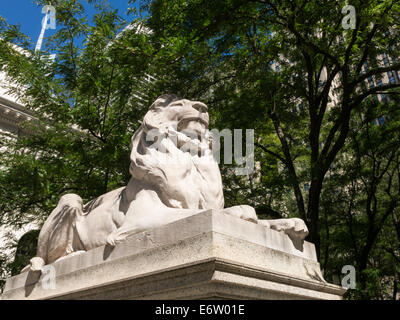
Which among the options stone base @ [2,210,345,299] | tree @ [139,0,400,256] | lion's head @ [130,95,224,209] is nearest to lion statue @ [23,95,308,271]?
lion's head @ [130,95,224,209]

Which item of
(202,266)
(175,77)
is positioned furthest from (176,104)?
(175,77)

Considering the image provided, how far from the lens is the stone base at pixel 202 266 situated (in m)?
3.33

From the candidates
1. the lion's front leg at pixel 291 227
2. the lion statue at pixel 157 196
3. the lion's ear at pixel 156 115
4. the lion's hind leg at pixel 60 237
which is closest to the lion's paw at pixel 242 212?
the lion statue at pixel 157 196

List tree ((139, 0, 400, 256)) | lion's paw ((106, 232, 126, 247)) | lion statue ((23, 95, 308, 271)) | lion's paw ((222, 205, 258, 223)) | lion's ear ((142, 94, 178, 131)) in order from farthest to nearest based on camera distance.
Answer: tree ((139, 0, 400, 256))
lion's ear ((142, 94, 178, 131))
lion statue ((23, 95, 308, 271))
lion's paw ((106, 232, 126, 247))
lion's paw ((222, 205, 258, 223))

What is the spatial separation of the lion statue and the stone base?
0.23 metres

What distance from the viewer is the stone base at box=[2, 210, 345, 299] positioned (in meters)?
3.33

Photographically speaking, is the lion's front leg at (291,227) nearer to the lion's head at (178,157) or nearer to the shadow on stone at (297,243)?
the shadow on stone at (297,243)

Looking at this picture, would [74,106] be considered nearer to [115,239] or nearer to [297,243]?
[115,239]

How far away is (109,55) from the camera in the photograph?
353 inches

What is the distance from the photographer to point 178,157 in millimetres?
4918

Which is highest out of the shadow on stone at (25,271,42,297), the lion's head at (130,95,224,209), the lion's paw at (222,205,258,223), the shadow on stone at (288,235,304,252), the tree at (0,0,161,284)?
the tree at (0,0,161,284)

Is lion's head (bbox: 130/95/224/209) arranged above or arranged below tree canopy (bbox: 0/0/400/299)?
below

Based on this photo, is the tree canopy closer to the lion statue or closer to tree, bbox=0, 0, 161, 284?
tree, bbox=0, 0, 161, 284

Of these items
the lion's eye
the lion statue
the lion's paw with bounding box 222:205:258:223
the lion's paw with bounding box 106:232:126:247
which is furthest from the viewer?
the lion's eye
